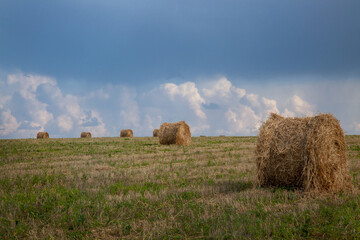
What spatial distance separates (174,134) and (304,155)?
57.2ft

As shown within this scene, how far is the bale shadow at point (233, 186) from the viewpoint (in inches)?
333

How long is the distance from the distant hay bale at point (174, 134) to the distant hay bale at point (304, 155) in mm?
16294

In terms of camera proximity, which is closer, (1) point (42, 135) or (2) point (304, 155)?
(2) point (304, 155)

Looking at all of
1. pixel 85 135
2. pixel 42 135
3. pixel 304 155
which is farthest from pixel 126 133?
pixel 304 155

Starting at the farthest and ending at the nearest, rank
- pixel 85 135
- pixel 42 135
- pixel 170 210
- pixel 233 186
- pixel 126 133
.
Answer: pixel 85 135 < pixel 126 133 < pixel 42 135 < pixel 233 186 < pixel 170 210

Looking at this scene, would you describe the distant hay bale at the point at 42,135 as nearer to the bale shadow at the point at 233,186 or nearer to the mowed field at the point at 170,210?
the mowed field at the point at 170,210

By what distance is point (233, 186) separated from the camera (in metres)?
8.94

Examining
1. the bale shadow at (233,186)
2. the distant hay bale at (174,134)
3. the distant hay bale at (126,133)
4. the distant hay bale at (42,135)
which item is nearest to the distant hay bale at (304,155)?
the bale shadow at (233,186)

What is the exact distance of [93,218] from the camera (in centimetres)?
622

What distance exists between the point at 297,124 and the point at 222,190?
10.7 ft

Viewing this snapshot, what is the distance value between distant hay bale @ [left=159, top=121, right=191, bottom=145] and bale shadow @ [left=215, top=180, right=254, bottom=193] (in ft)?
52.8

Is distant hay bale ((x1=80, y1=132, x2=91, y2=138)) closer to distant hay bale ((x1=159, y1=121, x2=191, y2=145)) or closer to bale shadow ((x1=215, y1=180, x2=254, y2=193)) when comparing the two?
distant hay bale ((x1=159, y1=121, x2=191, y2=145))

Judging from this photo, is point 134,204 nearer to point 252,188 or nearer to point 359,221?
point 252,188

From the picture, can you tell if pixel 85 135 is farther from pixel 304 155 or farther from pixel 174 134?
pixel 304 155
